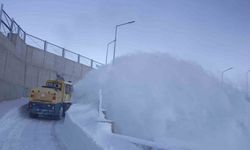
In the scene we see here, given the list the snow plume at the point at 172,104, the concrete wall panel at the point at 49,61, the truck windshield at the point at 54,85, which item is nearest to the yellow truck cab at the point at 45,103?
the truck windshield at the point at 54,85

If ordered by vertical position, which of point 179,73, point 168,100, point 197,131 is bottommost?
point 197,131

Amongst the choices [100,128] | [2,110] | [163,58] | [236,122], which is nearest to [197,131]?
[236,122]

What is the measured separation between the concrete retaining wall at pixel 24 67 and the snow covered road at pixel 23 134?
274 inches

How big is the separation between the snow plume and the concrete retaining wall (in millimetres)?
5894

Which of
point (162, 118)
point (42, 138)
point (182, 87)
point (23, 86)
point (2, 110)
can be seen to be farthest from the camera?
point (23, 86)

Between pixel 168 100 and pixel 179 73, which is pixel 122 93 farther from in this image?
pixel 179 73

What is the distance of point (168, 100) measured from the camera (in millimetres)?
28656

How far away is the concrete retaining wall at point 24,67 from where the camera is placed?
98.4 feet

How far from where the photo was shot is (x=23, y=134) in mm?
16766

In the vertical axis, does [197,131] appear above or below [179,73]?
below

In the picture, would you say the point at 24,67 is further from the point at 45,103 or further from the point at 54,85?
the point at 45,103

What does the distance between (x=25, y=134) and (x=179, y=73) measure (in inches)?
744

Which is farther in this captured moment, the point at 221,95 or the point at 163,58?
the point at 163,58

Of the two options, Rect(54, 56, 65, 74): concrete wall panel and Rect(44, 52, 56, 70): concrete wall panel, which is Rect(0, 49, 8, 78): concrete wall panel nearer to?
Rect(44, 52, 56, 70): concrete wall panel
